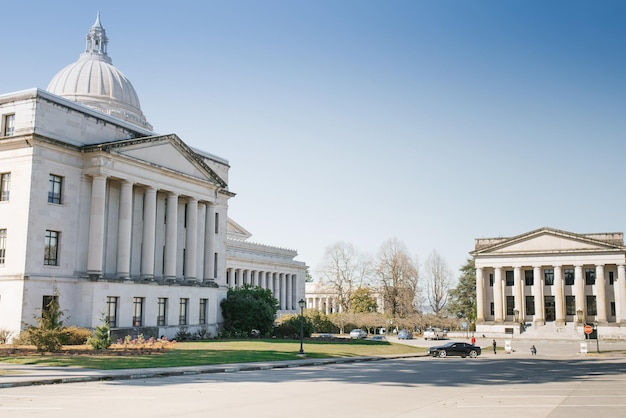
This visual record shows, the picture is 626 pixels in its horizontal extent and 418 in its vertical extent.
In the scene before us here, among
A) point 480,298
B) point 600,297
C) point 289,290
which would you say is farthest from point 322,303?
point 600,297

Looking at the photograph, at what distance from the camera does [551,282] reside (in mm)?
99125

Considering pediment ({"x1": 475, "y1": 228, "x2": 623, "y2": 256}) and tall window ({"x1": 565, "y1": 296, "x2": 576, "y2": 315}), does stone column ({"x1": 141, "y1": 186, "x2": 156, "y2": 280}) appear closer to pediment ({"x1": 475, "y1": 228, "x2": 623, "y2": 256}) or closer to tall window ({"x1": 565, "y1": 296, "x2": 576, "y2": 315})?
pediment ({"x1": 475, "y1": 228, "x2": 623, "y2": 256})

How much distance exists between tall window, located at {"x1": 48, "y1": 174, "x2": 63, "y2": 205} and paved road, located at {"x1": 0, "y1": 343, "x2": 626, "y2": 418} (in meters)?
22.2

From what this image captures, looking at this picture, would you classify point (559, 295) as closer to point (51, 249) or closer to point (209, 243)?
point (209, 243)

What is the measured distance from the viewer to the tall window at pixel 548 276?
3900 inches

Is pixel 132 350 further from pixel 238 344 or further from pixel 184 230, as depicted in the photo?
pixel 184 230

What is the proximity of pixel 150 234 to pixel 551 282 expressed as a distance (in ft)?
232

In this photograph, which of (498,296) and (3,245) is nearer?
(3,245)

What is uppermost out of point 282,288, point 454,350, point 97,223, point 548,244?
point 548,244

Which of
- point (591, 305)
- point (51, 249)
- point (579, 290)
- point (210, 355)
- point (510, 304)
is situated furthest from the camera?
point (510, 304)

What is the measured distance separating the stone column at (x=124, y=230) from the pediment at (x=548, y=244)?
6790 cm

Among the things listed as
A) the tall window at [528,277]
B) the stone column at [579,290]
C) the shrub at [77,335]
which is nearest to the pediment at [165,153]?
the shrub at [77,335]

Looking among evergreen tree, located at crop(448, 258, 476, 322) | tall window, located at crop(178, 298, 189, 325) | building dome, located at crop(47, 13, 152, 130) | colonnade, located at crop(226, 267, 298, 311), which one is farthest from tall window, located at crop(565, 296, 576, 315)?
building dome, located at crop(47, 13, 152, 130)

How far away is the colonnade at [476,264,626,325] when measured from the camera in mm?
92688
